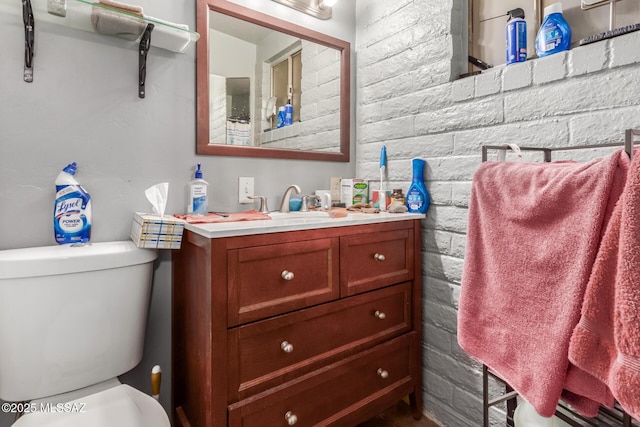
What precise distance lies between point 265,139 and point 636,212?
1282mm

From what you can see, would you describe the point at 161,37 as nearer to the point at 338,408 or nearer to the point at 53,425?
the point at 53,425

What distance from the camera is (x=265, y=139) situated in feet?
5.07

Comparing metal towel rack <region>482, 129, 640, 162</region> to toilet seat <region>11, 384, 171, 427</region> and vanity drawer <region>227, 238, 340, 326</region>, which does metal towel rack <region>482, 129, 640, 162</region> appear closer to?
vanity drawer <region>227, 238, 340, 326</region>

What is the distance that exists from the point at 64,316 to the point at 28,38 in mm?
847

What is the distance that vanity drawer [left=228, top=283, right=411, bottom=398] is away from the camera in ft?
3.32

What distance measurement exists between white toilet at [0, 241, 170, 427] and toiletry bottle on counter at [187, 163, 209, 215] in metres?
0.30

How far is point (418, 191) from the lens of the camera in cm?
147

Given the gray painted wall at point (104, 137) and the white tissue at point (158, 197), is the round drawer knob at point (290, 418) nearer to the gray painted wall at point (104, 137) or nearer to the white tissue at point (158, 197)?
the gray painted wall at point (104, 137)

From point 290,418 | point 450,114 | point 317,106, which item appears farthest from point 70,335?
point 450,114

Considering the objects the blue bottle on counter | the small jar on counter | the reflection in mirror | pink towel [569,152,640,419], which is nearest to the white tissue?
the reflection in mirror

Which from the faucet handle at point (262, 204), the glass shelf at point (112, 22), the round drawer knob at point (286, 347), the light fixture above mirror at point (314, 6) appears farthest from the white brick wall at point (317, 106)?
the round drawer knob at point (286, 347)

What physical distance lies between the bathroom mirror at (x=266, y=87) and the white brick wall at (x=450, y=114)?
0.16m

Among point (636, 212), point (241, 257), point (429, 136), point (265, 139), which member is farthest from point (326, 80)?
point (636, 212)

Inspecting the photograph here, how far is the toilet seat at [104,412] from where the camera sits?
862 millimetres
